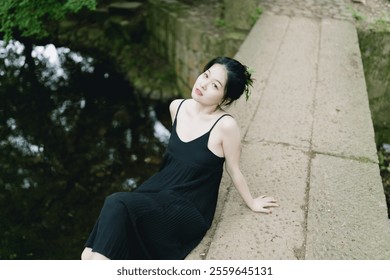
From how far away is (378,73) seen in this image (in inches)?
209

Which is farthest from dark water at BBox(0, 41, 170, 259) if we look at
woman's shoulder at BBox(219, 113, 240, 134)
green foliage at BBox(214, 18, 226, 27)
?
woman's shoulder at BBox(219, 113, 240, 134)

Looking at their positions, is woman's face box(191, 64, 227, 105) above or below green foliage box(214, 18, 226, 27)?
above

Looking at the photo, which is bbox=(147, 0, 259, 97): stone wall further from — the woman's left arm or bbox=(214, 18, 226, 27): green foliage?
Result: the woman's left arm

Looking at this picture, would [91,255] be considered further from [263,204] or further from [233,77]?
[233,77]

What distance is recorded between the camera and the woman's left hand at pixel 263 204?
2258mm

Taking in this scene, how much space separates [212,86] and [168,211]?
733 millimetres

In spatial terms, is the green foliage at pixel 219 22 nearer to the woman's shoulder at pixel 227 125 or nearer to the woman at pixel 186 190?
the woman at pixel 186 190

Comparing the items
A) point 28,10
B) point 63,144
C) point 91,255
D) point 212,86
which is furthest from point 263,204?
point 63,144

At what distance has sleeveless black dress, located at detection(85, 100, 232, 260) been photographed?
6.19 ft

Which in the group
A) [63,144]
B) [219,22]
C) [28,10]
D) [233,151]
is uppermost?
[28,10]

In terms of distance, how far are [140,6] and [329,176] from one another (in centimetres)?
570

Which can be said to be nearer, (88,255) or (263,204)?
(88,255)

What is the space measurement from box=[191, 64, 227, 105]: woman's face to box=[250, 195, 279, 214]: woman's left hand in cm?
67

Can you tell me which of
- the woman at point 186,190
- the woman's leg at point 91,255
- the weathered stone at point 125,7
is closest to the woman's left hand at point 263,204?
the woman at point 186,190
